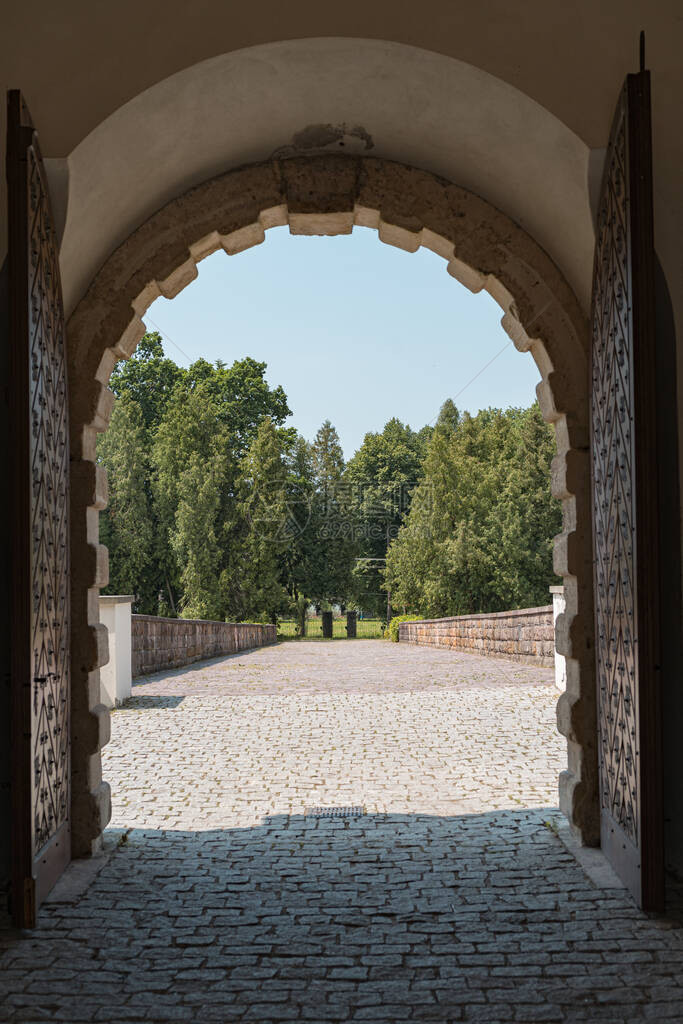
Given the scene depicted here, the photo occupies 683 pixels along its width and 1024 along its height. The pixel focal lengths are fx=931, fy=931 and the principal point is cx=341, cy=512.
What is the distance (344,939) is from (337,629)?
47.0 m

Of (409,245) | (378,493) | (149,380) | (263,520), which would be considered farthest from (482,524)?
(409,245)

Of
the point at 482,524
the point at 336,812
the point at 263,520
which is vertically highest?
the point at 263,520

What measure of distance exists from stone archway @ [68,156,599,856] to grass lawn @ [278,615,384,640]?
37455 mm

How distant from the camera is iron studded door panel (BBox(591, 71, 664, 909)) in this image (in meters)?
3.65

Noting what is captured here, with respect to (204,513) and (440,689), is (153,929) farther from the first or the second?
(204,513)

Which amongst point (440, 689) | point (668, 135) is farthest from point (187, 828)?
point (440, 689)

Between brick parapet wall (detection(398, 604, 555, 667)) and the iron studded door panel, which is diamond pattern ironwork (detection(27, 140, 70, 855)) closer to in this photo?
the iron studded door panel

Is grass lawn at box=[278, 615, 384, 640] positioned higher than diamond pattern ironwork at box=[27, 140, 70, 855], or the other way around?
diamond pattern ironwork at box=[27, 140, 70, 855]

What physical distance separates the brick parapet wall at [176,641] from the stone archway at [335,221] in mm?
8344

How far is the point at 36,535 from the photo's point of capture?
13.4ft

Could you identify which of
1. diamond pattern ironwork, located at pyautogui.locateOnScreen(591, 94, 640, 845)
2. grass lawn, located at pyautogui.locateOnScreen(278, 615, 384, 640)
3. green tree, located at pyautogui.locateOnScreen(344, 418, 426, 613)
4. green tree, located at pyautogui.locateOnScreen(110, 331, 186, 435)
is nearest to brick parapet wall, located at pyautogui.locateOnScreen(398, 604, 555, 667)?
diamond pattern ironwork, located at pyautogui.locateOnScreen(591, 94, 640, 845)

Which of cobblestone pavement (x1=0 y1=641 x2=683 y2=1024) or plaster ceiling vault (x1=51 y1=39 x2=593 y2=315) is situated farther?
plaster ceiling vault (x1=51 y1=39 x2=593 y2=315)

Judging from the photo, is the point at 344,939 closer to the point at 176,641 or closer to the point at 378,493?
the point at 176,641

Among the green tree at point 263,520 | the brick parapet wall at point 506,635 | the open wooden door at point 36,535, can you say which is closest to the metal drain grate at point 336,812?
the open wooden door at point 36,535
